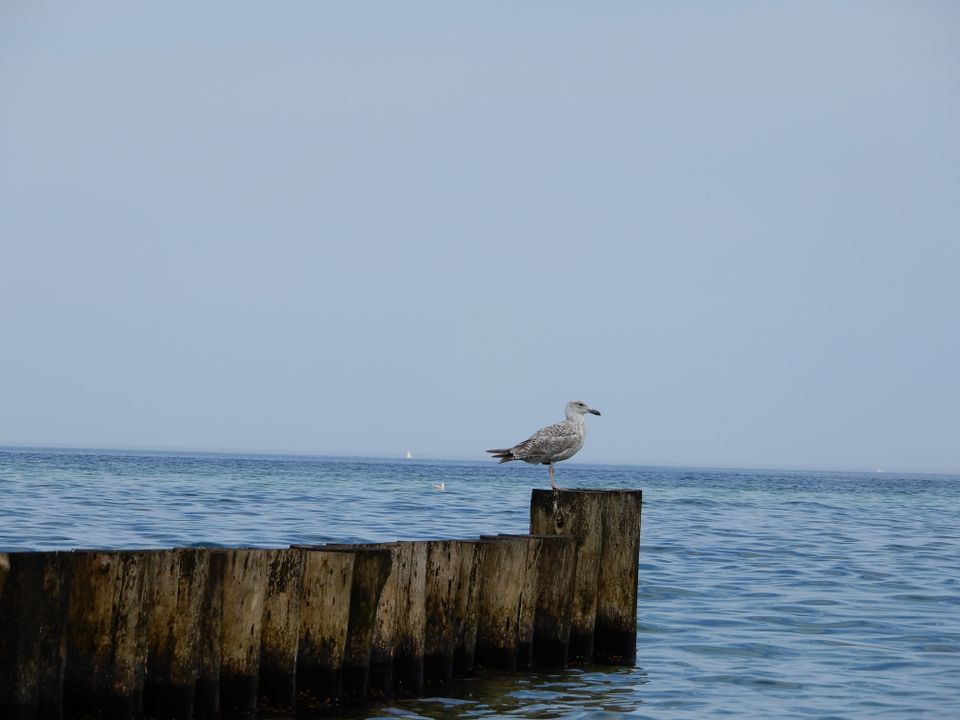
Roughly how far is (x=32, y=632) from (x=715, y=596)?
446 inches

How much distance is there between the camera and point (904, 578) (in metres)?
19.8

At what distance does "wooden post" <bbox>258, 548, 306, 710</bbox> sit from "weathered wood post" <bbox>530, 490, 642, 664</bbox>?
268 cm

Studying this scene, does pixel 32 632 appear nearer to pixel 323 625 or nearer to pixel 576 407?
pixel 323 625

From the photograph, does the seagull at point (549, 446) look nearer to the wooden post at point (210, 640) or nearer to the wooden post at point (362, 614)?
the wooden post at point (362, 614)

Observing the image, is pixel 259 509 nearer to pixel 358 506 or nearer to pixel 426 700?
pixel 358 506

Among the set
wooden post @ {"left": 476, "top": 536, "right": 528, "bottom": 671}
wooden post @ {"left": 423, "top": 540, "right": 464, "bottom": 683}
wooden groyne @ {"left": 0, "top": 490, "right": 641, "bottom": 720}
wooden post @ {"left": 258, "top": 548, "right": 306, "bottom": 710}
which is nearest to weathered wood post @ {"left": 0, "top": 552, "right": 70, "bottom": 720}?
wooden groyne @ {"left": 0, "top": 490, "right": 641, "bottom": 720}

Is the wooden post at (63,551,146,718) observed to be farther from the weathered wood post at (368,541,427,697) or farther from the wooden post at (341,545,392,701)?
the weathered wood post at (368,541,427,697)

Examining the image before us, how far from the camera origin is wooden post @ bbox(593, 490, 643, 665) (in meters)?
10.6

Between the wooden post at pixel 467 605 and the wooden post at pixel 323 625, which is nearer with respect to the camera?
the wooden post at pixel 323 625

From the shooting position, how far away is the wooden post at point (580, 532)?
1038 centimetres

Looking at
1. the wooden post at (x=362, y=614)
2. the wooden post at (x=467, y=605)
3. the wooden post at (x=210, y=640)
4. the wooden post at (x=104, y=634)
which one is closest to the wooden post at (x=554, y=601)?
the wooden post at (x=467, y=605)

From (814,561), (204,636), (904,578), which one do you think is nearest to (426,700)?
(204,636)

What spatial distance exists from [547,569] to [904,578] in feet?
37.9

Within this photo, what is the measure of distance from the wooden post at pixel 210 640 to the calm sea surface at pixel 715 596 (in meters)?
1.47
